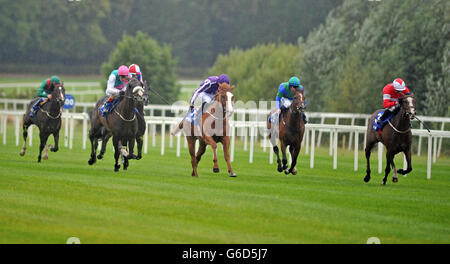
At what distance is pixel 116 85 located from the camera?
18125 millimetres

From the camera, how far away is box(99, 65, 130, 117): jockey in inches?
689

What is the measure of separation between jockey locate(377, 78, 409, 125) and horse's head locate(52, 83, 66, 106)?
20.5 feet

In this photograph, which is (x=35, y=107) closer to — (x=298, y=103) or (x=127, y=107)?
(x=127, y=107)

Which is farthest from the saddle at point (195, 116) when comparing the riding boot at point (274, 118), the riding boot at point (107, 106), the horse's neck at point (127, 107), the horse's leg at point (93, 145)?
the horse's leg at point (93, 145)

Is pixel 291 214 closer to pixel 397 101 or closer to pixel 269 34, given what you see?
pixel 397 101

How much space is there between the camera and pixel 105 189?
13852 mm

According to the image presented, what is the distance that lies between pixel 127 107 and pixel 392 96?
4.56 metres

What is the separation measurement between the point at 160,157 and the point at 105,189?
27.8ft

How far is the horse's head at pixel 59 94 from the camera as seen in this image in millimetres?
18938

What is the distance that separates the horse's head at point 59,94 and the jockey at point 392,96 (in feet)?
20.5

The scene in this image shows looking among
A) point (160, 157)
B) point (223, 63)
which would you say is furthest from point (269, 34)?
point (160, 157)

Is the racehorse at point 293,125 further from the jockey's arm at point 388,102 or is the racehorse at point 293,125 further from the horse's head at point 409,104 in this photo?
the horse's head at point 409,104

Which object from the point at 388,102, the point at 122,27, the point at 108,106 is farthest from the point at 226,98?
the point at 122,27
